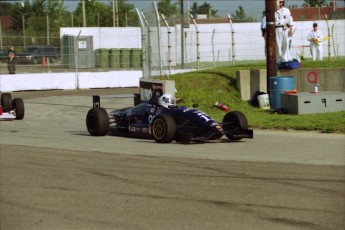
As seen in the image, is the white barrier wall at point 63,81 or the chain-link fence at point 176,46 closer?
the chain-link fence at point 176,46

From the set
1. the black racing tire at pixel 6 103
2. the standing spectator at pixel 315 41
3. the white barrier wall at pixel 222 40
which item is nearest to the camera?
the black racing tire at pixel 6 103

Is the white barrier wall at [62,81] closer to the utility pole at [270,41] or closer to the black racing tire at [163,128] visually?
the utility pole at [270,41]

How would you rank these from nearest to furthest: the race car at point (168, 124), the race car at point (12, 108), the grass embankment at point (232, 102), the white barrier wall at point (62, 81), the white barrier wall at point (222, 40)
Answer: the race car at point (168, 124) → the grass embankment at point (232, 102) → the race car at point (12, 108) → the white barrier wall at point (62, 81) → the white barrier wall at point (222, 40)

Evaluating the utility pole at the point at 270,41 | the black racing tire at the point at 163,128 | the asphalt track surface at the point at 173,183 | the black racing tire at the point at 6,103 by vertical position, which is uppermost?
the utility pole at the point at 270,41

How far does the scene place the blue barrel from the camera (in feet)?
57.8

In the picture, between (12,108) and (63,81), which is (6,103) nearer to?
(12,108)

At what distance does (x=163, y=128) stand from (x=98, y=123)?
1.93 metres

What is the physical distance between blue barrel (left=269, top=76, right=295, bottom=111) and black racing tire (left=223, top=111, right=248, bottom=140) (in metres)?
4.76

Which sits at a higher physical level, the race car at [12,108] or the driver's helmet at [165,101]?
the driver's helmet at [165,101]

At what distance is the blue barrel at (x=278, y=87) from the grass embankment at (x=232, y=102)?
31 cm

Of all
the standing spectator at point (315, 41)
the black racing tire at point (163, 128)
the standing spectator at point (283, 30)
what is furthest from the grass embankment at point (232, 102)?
the standing spectator at point (315, 41)

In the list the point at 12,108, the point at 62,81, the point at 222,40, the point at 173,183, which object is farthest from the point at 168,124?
the point at 222,40

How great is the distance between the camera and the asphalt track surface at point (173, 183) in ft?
22.1

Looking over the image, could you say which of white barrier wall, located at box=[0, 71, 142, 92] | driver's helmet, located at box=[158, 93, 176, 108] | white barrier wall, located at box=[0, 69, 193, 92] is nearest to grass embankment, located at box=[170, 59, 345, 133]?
driver's helmet, located at box=[158, 93, 176, 108]
